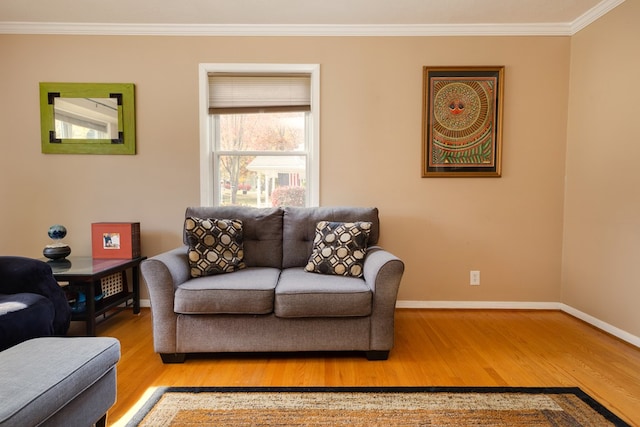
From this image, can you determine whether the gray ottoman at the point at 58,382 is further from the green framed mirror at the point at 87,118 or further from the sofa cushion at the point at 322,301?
the green framed mirror at the point at 87,118

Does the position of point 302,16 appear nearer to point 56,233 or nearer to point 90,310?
point 56,233

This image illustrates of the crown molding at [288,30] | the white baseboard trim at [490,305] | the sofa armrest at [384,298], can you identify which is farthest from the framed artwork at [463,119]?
the sofa armrest at [384,298]

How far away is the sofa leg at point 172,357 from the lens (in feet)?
6.79

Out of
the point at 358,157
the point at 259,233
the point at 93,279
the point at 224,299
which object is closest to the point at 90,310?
the point at 93,279

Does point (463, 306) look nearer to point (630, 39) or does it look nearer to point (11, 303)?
point (630, 39)

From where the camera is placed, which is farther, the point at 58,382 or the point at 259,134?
the point at 259,134

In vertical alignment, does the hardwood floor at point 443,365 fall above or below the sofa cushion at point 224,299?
below

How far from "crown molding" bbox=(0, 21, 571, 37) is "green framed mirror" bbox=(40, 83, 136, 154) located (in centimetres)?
46

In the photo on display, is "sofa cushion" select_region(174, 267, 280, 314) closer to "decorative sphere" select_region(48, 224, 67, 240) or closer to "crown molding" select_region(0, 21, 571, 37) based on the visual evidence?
"decorative sphere" select_region(48, 224, 67, 240)

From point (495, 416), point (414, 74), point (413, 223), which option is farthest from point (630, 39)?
point (495, 416)

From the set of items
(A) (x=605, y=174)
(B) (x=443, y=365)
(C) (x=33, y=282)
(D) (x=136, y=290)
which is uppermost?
(A) (x=605, y=174)

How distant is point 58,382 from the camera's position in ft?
3.61

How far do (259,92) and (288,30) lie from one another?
0.57m

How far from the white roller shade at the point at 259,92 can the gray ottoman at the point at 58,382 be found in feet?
7.23
